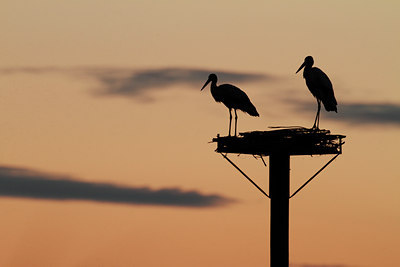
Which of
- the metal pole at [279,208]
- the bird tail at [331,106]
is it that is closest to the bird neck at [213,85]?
the bird tail at [331,106]

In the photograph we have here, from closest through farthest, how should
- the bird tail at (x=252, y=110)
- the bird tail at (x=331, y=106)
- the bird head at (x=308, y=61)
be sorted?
the bird tail at (x=331, y=106) < the bird tail at (x=252, y=110) < the bird head at (x=308, y=61)

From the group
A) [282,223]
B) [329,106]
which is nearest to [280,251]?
[282,223]

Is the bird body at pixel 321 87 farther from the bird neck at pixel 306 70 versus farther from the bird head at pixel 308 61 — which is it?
the bird head at pixel 308 61

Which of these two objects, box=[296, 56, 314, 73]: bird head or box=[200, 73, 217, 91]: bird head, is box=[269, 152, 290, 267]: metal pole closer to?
box=[296, 56, 314, 73]: bird head

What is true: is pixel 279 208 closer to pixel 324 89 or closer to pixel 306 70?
pixel 324 89

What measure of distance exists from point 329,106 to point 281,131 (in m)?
4.30

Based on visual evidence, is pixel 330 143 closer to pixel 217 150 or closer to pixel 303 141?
pixel 303 141

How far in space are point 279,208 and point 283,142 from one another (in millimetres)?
2691

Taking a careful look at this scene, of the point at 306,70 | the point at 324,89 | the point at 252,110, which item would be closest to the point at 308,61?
the point at 306,70

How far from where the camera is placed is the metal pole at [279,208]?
37.6 meters

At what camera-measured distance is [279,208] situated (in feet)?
124

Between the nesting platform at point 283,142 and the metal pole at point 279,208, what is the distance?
1.60ft

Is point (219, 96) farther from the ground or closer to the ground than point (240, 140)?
farther from the ground

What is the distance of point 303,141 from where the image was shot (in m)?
36.0
